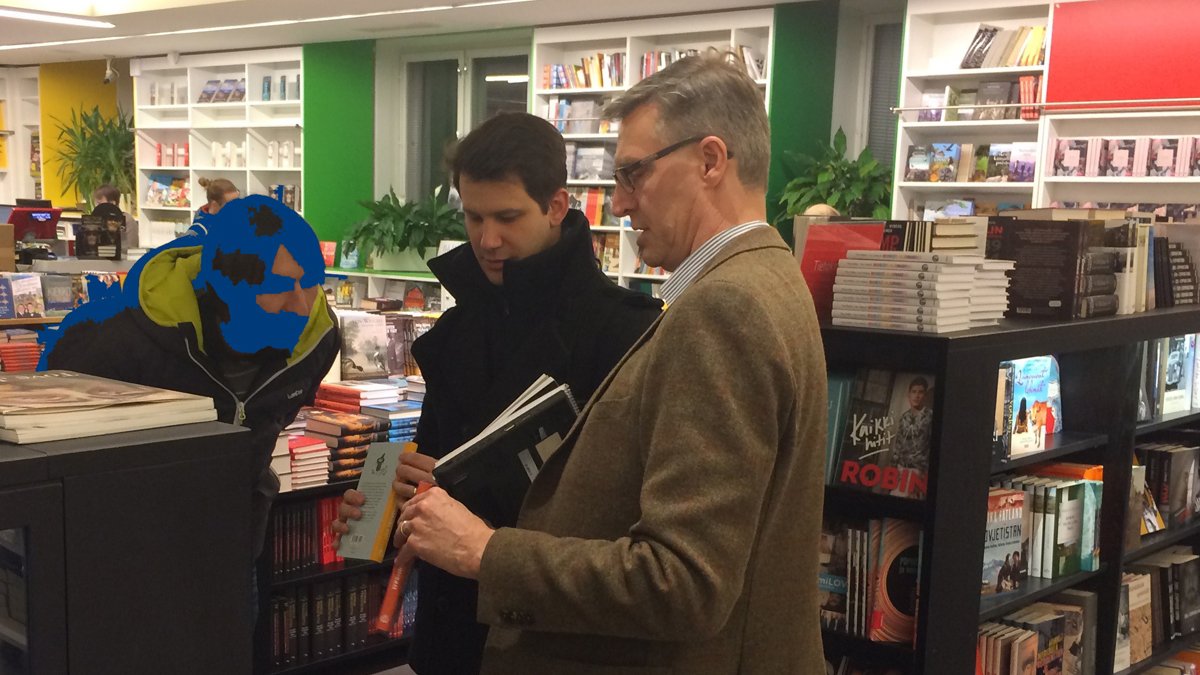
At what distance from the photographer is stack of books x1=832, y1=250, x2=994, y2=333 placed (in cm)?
232

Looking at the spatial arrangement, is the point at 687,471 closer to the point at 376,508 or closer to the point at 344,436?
the point at 376,508

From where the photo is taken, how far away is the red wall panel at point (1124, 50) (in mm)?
6152

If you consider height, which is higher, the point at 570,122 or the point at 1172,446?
the point at 570,122

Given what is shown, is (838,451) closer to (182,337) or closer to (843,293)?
(843,293)

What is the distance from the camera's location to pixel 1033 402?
2785 mm

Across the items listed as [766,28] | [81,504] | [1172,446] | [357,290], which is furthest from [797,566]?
[357,290]

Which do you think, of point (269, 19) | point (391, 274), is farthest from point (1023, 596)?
point (269, 19)

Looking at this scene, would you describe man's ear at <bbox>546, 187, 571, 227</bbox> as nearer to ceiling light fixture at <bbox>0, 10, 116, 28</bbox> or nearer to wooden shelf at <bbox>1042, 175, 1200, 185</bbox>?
wooden shelf at <bbox>1042, 175, 1200, 185</bbox>

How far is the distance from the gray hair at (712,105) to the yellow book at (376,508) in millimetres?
740

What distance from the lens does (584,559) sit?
1.32 metres

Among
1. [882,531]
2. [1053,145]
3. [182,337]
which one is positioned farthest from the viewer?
[1053,145]

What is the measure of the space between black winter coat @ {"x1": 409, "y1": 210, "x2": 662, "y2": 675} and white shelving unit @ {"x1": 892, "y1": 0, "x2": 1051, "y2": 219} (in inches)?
227

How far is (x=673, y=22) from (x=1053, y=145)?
9.79 feet

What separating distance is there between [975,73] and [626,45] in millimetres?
2903
